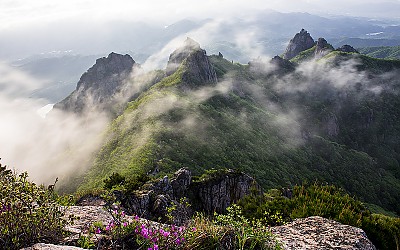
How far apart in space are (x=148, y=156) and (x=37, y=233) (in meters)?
91.1

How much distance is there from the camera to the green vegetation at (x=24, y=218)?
6180 millimetres

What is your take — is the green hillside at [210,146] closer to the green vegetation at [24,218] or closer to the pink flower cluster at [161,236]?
the green vegetation at [24,218]

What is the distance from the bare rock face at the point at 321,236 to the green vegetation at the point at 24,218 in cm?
632

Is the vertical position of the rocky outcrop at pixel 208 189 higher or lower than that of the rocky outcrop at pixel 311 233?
lower

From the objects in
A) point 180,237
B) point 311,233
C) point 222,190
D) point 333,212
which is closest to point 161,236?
point 180,237

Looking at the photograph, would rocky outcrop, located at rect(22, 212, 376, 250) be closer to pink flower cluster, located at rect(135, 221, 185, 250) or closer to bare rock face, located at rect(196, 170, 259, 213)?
pink flower cluster, located at rect(135, 221, 185, 250)

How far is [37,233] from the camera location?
6.57 meters

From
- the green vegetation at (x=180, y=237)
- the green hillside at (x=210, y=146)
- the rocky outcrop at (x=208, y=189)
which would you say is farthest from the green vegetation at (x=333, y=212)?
the green hillside at (x=210, y=146)

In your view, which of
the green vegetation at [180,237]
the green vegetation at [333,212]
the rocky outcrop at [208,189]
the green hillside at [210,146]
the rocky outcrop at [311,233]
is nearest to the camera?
the green vegetation at [180,237]

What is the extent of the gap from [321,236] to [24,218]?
8634mm

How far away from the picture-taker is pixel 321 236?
377 inches

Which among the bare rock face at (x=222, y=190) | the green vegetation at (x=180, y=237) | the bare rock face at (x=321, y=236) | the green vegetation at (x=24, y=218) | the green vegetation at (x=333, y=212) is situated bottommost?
the bare rock face at (x=222, y=190)

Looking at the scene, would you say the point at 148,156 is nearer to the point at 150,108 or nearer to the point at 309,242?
the point at 150,108

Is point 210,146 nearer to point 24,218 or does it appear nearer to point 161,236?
point 161,236
